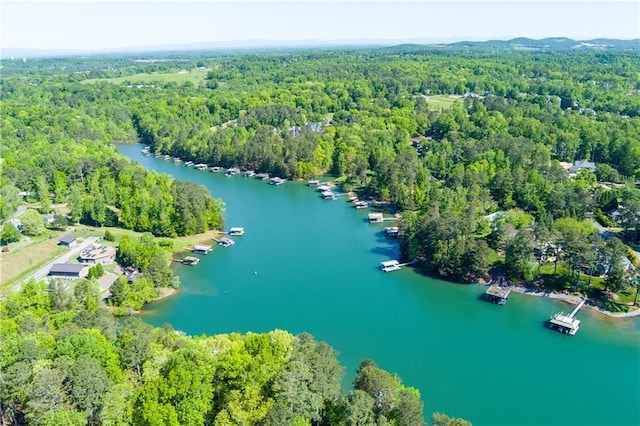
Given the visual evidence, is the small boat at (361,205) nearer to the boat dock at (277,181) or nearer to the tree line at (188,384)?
the boat dock at (277,181)

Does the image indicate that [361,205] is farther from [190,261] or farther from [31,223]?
[31,223]

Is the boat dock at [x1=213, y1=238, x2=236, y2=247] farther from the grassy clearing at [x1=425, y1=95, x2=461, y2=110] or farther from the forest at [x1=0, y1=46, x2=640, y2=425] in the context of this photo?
the grassy clearing at [x1=425, y1=95, x2=461, y2=110]

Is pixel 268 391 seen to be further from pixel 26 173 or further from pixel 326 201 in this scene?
pixel 26 173

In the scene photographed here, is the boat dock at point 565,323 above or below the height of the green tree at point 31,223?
below

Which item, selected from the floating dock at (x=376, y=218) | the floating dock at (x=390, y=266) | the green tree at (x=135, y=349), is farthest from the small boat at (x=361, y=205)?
the green tree at (x=135, y=349)

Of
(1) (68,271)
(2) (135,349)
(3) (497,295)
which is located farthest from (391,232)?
(2) (135,349)
